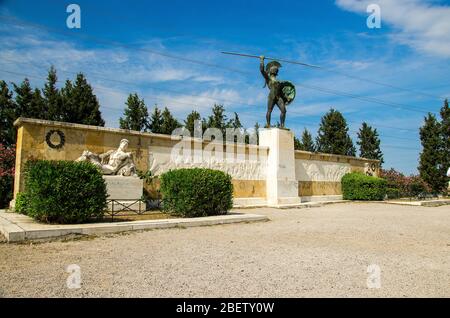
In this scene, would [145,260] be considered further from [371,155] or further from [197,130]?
[371,155]

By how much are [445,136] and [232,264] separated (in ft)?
111

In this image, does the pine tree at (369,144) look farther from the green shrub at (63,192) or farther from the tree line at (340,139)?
the green shrub at (63,192)

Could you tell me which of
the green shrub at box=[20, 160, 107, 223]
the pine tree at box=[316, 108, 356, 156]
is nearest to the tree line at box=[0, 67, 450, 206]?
the pine tree at box=[316, 108, 356, 156]

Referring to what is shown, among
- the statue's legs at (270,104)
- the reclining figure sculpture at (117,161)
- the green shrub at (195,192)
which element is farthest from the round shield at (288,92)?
the reclining figure sculpture at (117,161)

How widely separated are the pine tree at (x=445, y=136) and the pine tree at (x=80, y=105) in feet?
92.8

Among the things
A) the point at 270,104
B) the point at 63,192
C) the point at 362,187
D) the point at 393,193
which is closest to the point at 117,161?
the point at 63,192

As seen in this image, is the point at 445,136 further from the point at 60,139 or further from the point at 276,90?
the point at 60,139

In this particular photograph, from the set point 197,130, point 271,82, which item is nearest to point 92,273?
point 271,82

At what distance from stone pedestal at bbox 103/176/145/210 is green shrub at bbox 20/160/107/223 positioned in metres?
2.80

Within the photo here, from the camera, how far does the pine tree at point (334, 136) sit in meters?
33.4

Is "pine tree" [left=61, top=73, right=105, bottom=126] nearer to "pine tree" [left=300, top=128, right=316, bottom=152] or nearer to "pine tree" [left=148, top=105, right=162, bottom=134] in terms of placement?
"pine tree" [left=148, top=105, right=162, bottom=134]

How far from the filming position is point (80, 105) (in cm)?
2214

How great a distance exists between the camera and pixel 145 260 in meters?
5.46

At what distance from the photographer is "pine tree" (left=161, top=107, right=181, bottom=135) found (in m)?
25.0
